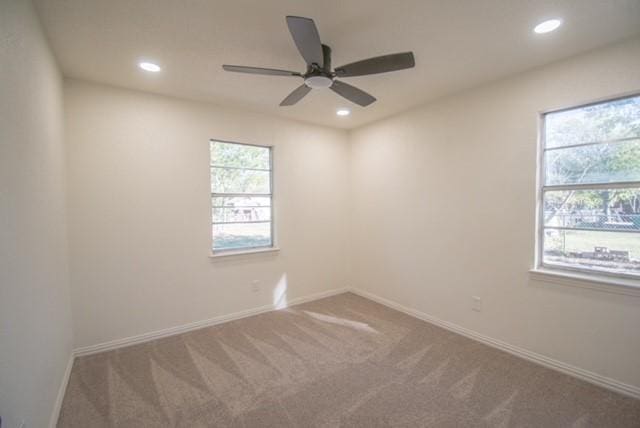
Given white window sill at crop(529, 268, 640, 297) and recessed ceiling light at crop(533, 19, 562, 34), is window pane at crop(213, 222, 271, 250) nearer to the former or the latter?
white window sill at crop(529, 268, 640, 297)

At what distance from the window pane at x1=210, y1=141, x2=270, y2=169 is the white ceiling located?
33.2 inches

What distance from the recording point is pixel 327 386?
2338 millimetres

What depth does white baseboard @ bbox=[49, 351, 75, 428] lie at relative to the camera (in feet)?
6.30

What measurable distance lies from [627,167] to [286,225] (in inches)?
134

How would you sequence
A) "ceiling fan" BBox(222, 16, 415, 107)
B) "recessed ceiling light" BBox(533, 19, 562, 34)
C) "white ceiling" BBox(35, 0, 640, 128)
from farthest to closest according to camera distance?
"recessed ceiling light" BBox(533, 19, 562, 34), "white ceiling" BBox(35, 0, 640, 128), "ceiling fan" BBox(222, 16, 415, 107)

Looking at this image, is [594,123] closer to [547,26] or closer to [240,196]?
[547,26]

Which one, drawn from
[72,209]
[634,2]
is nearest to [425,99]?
[634,2]

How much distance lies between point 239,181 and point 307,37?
7.87 feet

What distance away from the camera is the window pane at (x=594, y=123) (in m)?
2.25

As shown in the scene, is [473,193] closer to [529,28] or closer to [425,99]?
[425,99]

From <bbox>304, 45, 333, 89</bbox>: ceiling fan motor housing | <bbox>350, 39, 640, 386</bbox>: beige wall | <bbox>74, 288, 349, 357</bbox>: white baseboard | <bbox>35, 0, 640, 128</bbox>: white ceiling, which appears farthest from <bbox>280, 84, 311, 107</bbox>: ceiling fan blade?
<bbox>74, 288, 349, 357</bbox>: white baseboard

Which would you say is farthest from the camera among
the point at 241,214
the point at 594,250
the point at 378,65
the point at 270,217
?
the point at 270,217

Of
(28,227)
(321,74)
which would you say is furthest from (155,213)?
(321,74)

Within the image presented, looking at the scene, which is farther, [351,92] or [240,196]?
[240,196]
